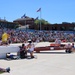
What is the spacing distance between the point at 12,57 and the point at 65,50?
8154 millimetres

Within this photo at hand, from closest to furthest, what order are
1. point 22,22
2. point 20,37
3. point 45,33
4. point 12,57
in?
point 12,57
point 20,37
point 45,33
point 22,22

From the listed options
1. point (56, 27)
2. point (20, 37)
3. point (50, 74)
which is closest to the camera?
point (50, 74)

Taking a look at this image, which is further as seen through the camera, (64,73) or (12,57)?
(12,57)

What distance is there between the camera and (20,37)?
55.3 meters

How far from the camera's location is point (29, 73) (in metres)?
11.9

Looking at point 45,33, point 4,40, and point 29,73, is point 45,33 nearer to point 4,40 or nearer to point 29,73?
point 4,40

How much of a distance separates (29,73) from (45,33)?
2293 inches

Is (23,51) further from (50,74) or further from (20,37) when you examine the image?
(20,37)

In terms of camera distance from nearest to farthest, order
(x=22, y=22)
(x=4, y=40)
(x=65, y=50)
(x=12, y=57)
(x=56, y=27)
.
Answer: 1. (x=12, y=57)
2. (x=65, y=50)
3. (x=4, y=40)
4. (x=56, y=27)
5. (x=22, y=22)

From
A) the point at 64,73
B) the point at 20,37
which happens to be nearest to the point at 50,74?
the point at 64,73

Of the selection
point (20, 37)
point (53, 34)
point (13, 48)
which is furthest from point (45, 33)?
point (13, 48)

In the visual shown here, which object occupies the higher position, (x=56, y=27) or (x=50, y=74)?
(x=56, y=27)

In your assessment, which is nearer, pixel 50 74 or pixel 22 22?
pixel 50 74

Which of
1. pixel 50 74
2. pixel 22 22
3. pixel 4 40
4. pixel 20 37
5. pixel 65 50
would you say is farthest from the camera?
pixel 22 22
